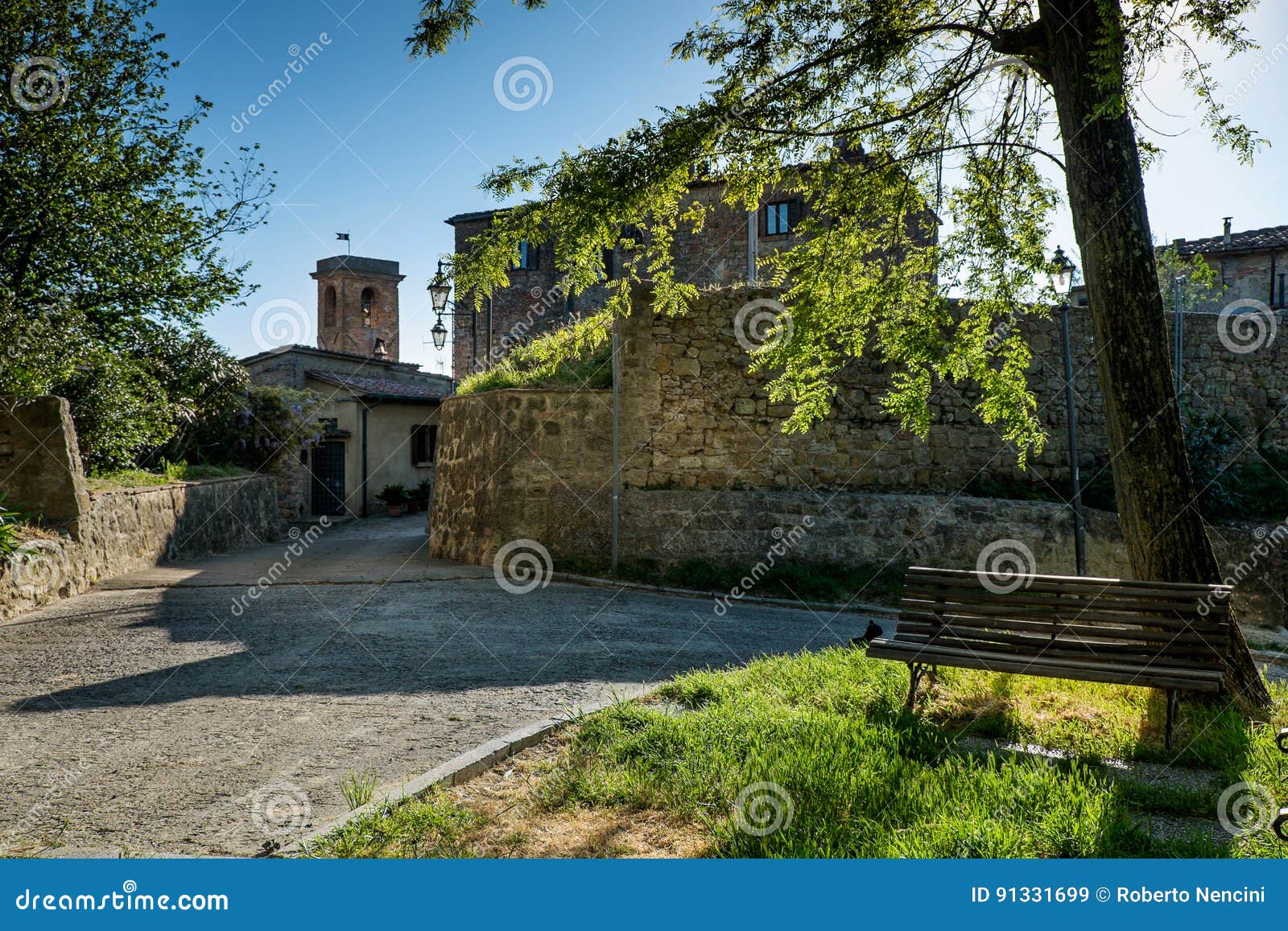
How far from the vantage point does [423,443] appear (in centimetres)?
2795

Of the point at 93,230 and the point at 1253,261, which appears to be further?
the point at 1253,261

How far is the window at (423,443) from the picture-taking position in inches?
1088

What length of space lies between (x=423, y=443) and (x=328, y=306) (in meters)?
16.2

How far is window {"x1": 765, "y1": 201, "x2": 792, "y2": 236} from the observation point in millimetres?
23609

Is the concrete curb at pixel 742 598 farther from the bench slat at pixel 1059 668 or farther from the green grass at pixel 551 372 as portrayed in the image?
the bench slat at pixel 1059 668

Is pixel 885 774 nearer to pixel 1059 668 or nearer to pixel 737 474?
pixel 1059 668

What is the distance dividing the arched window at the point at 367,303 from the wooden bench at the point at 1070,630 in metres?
38.4

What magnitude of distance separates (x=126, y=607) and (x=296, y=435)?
13.1 meters

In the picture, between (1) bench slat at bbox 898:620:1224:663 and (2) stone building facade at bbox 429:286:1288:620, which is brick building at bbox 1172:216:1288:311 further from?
(1) bench slat at bbox 898:620:1224:663

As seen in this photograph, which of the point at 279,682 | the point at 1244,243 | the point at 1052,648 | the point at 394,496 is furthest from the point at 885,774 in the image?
the point at 1244,243

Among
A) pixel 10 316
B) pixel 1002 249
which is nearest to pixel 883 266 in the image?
pixel 1002 249

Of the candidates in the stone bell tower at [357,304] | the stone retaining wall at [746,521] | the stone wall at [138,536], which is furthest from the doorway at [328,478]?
the stone retaining wall at [746,521]

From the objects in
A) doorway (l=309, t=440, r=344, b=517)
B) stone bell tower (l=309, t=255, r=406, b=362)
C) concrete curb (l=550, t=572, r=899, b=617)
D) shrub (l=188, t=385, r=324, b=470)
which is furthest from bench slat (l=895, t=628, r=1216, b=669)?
stone bell tower (l=309, t=255, r=406, b=362)

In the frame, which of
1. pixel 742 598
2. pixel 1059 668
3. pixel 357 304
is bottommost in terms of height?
pixel 742 598
